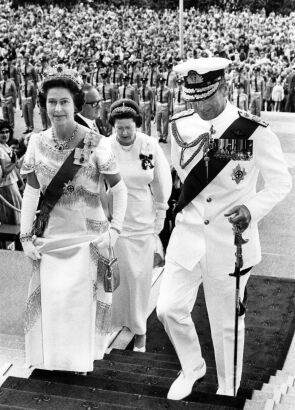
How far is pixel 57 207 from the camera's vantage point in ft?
13.0

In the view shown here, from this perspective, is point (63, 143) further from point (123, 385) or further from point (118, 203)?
point (123, 385)

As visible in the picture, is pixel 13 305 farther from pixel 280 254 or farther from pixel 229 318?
pixel 280 254

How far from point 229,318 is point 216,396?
362 mm

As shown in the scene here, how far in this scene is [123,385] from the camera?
383cm

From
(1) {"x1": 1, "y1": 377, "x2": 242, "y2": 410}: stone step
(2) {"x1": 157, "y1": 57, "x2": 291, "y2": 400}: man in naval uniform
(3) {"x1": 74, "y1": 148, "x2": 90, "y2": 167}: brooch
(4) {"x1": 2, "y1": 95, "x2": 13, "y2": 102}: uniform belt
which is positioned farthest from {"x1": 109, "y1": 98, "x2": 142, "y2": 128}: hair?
(4) {"x1": 2, "y1": 95, "x2": 13, "y2": 102}: uniform belt

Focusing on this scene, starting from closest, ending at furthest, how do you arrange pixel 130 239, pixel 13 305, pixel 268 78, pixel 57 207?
pixel 57 207
pixel 130 239
pixel 13 305
pixel 268 78

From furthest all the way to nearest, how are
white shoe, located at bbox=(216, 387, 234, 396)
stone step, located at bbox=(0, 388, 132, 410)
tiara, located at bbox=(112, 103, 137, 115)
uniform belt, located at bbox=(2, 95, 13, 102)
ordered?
uniform belt, located at bbox=(2, 95, 13, 102) < tiara, located at bbox=(112, 103, 137, 115) < white shoe, located at bbox=(216, 387, 234, 396) < stone step, located at bbox=(0, 388, 132, 410)

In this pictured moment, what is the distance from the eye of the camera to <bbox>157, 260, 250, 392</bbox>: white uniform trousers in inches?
144

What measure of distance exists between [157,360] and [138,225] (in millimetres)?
882

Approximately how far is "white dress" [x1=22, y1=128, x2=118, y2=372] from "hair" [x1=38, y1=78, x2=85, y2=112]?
6.4 inches

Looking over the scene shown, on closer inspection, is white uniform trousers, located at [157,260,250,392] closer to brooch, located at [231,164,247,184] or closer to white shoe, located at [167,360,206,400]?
white shoe, located at [167,360,206,400]

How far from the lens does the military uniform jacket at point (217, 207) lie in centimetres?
353

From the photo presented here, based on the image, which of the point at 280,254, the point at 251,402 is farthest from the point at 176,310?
the point at 280,254

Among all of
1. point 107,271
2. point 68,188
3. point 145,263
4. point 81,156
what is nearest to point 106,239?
point 107,271
